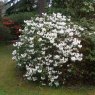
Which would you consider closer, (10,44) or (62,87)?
(62,87)

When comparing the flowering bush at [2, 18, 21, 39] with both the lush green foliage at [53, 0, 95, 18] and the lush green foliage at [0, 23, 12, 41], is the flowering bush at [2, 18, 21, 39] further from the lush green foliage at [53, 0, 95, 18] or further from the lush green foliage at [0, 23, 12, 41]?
the lush green foliage at [53, 0, 95, 18]

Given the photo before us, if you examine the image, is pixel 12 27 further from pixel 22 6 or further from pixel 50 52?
pixel 50 52

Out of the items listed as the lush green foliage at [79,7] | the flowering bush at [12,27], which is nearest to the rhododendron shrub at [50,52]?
the flowering bush at [12,27]

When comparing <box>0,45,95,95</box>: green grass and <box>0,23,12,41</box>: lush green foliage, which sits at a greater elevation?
<box>0,23,12,41</box>: lush green foliage

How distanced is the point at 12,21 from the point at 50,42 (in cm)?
745

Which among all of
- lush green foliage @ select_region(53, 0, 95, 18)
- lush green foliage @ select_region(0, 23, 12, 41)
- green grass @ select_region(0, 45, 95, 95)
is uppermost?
lush green foliage @ select_region(53, 0, 95, 18)

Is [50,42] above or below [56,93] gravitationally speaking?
above

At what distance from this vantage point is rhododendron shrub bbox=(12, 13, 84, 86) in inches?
423

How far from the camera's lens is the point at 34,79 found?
10.9 m

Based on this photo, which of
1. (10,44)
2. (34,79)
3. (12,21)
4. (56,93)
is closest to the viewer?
(56,93)

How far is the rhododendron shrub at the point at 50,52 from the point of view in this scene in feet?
35.2

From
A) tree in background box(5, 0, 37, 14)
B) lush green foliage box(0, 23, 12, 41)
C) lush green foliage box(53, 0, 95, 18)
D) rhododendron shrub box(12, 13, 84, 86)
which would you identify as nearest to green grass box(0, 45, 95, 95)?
rhododendron shrub box(12, 13, 84, 86)

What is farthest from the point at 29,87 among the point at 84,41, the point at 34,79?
the point at 84,41

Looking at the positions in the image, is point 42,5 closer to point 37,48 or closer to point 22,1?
point 37,48
